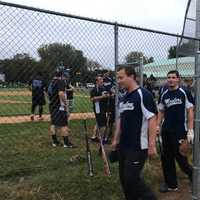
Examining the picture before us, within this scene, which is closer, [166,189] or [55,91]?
[166,189]

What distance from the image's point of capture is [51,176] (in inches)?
280

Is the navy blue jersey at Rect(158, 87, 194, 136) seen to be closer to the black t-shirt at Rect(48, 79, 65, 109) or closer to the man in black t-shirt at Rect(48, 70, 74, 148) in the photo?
the black t-shirt at Rect(48, 79, 65, 109)

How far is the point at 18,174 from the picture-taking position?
24.5ft

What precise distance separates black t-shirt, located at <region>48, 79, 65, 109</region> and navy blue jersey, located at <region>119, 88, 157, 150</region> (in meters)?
3.29

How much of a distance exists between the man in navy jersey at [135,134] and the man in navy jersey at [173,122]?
1.42 m

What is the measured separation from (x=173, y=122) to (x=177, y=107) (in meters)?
0.24

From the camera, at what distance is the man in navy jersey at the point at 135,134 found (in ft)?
17.7

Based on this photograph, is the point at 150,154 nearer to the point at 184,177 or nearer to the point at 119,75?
the point at 119,75

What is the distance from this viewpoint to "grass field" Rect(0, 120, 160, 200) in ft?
21.2

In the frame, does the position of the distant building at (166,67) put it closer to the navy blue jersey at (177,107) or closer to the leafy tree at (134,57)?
the leafy tree at (134,57)

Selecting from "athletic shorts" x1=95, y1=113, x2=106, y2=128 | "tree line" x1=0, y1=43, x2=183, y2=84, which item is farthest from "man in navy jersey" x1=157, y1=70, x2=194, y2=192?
"athletic shorts" x1=95, y1=113, x2=106, y2=128

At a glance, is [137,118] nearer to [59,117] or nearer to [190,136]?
[190,136]

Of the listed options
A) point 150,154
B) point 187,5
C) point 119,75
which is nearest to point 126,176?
point 150,154

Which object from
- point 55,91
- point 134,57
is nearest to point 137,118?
point 134,57
